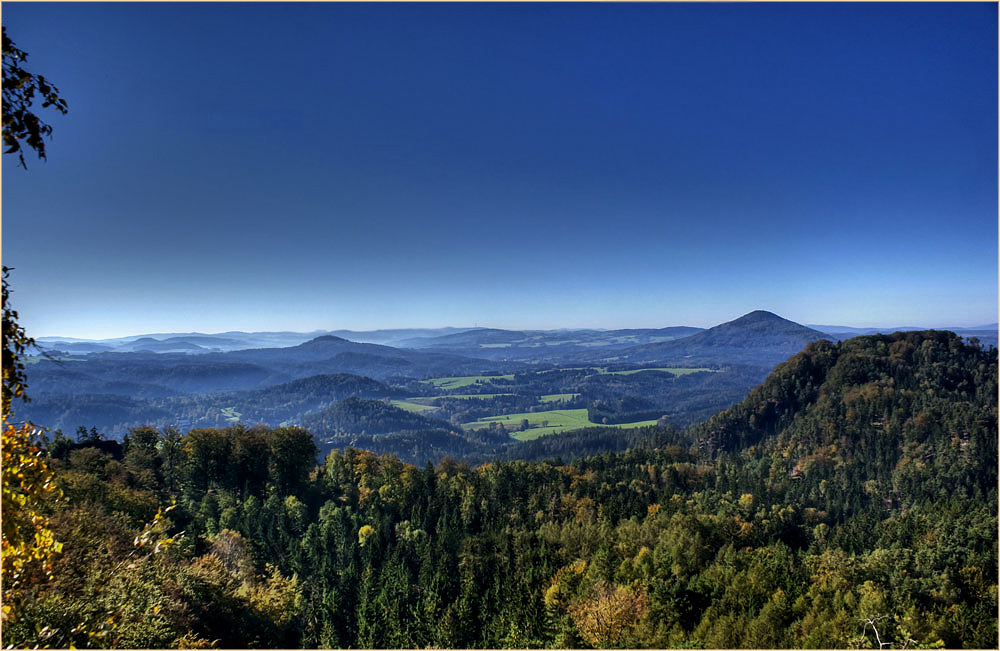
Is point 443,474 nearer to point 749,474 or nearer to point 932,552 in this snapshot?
point 932,552

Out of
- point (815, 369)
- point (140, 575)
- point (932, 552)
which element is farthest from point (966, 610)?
point (815, 369)

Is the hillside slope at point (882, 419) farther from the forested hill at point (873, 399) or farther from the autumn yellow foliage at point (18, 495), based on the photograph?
the autumn yellow foliage at point (18, 495)

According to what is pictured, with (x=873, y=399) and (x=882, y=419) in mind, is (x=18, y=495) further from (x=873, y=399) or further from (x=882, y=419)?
(x=873, y=399)

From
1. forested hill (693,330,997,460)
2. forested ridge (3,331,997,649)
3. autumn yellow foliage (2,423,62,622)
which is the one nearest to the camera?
autumn yellow foliage (2,423,62,622)

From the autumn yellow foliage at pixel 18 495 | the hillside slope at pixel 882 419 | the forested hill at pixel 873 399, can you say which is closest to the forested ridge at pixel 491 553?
the autumn yellow foliage at pixel 18 495

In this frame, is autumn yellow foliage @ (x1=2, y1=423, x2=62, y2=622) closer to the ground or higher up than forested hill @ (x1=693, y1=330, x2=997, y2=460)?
higher up

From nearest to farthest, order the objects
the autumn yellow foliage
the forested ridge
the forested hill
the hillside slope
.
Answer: the autumn yellow foliage < the forested ridge < the hillside slope < the forested hill

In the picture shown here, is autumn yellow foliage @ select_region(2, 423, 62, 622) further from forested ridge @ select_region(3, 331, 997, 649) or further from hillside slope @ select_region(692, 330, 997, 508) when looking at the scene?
hillside slope @ select_region(692, 330, 997, 508)

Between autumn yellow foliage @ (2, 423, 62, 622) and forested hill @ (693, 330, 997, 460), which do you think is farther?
forested hill @ (693, 330, 997, 460)

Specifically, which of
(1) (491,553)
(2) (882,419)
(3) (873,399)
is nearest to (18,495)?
(1) (491,553)

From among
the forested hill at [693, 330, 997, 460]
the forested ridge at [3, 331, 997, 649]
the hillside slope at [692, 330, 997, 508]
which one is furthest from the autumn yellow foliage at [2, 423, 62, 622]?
the forested hill at [693, 330, 997, 460]
